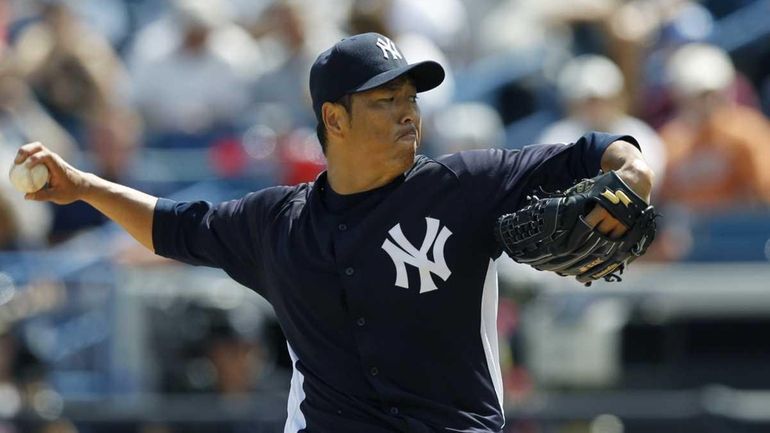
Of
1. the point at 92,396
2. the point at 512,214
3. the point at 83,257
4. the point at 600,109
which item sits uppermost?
the point at 512,214

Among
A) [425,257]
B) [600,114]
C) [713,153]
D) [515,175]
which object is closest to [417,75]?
[515,175]

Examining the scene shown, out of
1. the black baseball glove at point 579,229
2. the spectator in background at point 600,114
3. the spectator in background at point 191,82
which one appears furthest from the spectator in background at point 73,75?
the black baseball glove at point 579,229

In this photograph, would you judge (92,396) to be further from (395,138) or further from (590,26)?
(395,138)

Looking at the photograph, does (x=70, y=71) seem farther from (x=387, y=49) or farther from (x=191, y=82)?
(x=387, y=49)

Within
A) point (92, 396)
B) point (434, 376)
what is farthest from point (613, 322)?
point (434, 376)

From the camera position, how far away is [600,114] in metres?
8.29

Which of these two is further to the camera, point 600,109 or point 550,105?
point 550,105

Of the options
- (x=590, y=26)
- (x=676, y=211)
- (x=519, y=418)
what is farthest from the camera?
(x=590, y=26)

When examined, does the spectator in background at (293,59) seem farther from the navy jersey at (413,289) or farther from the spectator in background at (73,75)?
the navy jersey at (413,289)

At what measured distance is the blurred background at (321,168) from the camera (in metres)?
7.72

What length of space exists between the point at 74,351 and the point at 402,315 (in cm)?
476

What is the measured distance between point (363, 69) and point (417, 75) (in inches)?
5.8

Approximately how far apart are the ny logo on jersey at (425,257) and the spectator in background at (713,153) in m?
4.57

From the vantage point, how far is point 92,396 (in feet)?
26.8
